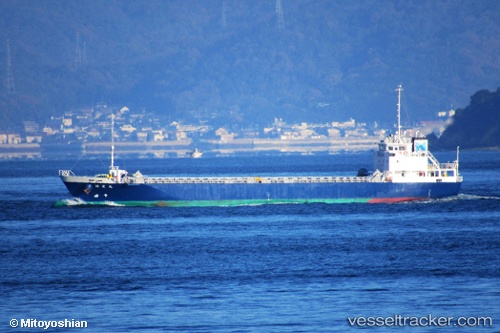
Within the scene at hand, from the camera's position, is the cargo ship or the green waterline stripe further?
the green waterline stripe

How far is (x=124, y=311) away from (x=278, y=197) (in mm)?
39239

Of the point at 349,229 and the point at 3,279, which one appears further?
the point at 349,229

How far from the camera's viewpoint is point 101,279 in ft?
141

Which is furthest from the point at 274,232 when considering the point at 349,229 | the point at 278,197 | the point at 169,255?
the point at 278,197

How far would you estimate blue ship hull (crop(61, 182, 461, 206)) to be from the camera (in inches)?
2894

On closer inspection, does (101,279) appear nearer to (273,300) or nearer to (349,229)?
(273,300)
